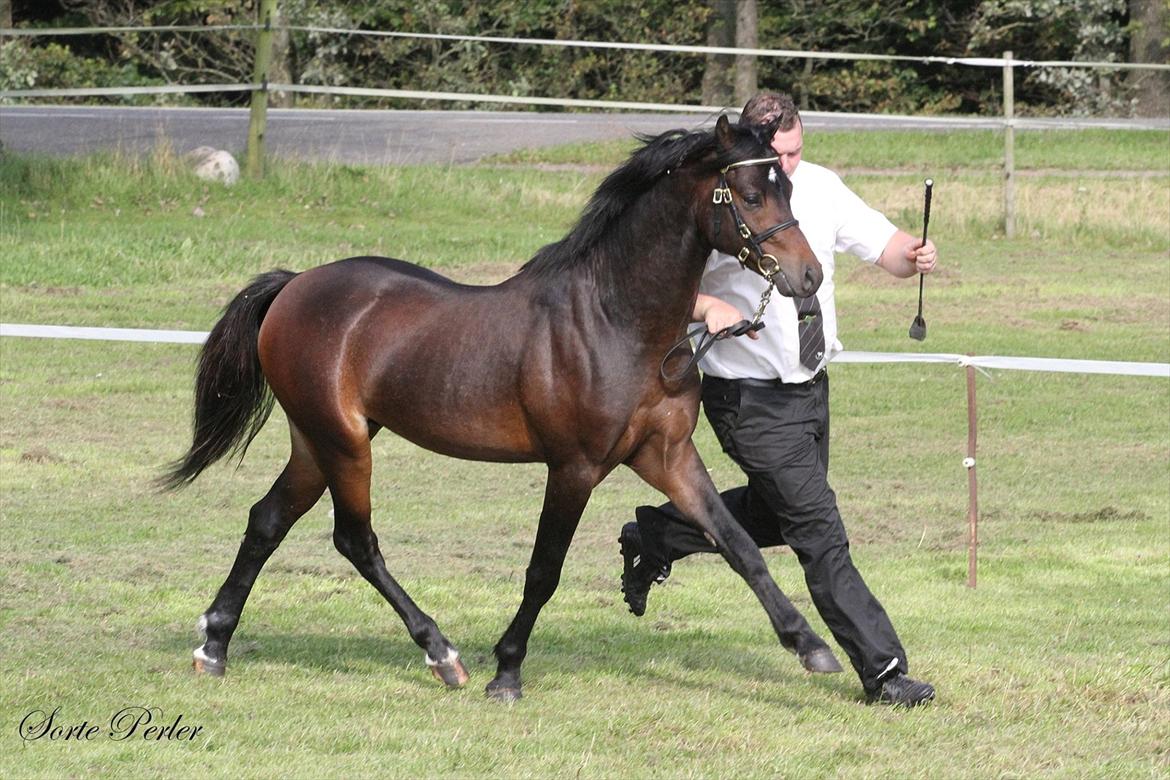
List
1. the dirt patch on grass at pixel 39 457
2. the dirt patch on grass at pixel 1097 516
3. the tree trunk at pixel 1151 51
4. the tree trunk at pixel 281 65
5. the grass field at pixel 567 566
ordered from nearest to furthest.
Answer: the grass field at pixel 567 566
the dirt patch on grass at pixel 1097 516
the dirt patch on grass at pixel 39 457
the tree trunk at pixel 1151 51
the tree trunk at pixel 281 65

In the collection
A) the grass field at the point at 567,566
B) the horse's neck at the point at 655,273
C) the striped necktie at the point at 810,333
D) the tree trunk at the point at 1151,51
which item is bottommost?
the grass field at the point at 567,566

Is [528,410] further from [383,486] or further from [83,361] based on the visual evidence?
[83,361]

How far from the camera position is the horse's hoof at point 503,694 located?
541cm

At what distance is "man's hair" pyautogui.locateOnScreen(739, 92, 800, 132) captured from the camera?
5.10m

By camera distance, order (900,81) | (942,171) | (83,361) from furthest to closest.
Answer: (900,81) < (942,171) < (83,361)

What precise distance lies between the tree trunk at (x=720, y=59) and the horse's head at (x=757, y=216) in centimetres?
2402

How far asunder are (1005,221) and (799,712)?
13179mm

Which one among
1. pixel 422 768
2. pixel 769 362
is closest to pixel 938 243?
pixel 769 362

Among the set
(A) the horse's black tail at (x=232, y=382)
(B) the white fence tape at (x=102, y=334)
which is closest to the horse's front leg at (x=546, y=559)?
(A) the horse's black tail at (x=232, y=382)

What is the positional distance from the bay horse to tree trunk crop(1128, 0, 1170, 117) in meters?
24.9

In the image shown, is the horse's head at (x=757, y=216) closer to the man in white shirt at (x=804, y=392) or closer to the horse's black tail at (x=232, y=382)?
the man in white shirt at (x=804, y=392)

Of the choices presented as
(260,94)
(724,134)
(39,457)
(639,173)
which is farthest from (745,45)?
(724,134)

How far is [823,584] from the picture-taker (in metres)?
5.29

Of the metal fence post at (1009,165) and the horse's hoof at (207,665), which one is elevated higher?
the metal fence post at (1009,165)
